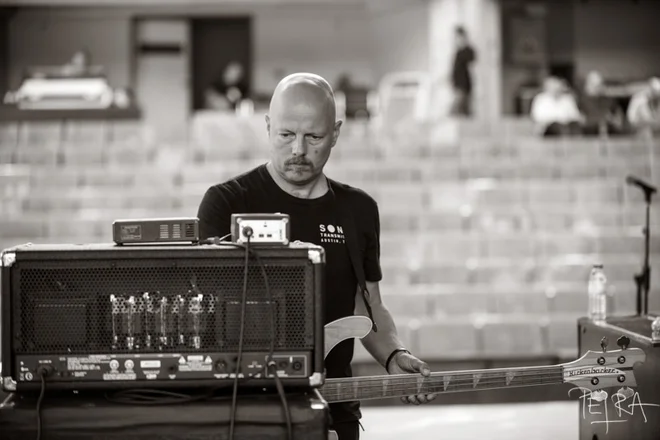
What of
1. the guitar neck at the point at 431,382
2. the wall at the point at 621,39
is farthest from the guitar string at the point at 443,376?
the wall at the point at 621,39

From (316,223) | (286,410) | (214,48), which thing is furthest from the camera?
(214,48)

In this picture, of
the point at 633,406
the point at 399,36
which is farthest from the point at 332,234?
the point at 399,36

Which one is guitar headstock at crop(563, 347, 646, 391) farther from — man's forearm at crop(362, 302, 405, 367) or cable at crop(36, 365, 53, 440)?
cable at crop(36, 365, 53, 440)

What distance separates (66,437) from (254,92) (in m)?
13.5

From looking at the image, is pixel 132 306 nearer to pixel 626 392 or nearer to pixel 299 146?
pixel 299 146

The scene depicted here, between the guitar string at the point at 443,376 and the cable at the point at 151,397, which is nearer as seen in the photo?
A: the cable at the point at 151,397

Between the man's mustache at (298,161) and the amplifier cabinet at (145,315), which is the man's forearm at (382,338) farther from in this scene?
the amplifier cabinet at (145,315)

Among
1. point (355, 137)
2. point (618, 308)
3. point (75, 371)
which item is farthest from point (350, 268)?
point (355, 137)

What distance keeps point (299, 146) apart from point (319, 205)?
18 cm

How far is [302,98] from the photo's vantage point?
1827 mm

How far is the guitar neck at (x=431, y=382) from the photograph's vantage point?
1.68 m

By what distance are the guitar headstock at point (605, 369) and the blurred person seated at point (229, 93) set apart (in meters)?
10.4

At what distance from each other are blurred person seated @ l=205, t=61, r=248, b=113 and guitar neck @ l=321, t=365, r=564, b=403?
10.4 meters

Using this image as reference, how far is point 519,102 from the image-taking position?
13.3 m
